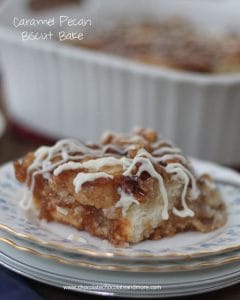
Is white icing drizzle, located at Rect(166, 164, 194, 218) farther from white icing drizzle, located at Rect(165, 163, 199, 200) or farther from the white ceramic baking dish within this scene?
the white ceramic baking dish

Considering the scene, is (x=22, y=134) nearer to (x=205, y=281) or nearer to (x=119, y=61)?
(x=119, y=61)

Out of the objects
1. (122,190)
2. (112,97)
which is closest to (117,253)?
(122,190)

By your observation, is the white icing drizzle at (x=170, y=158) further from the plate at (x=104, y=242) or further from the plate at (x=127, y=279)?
the plate at (x=127, y=279)

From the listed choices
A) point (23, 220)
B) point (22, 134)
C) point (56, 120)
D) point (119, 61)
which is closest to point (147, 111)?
point (119, 61)

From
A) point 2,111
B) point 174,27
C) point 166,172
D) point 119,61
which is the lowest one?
point 2,111

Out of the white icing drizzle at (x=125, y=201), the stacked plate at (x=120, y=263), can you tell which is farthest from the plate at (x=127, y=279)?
the white icing drizzle at (x=125, y=201)

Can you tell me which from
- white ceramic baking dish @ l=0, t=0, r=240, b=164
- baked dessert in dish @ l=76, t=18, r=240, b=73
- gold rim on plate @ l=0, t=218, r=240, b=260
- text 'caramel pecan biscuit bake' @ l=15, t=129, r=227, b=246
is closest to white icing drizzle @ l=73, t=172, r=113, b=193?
text 'caramel pecan biscuit bake' @ l=15, t=129, r=227, b=246

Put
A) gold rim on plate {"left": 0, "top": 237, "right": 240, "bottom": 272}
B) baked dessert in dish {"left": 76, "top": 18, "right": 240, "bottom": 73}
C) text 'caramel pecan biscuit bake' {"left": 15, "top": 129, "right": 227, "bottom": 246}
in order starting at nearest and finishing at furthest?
gold rim on plate {"left": 0, "top": 237, "right": 240, "bottom": 272} < text 'caramel pecan biscuit bake' {"left": 15, "top": 129, "right": 227, "bottom": 246} < baked dessert in dish {"left": 76, "top": 18, "right": 240, "bottom": 73}
